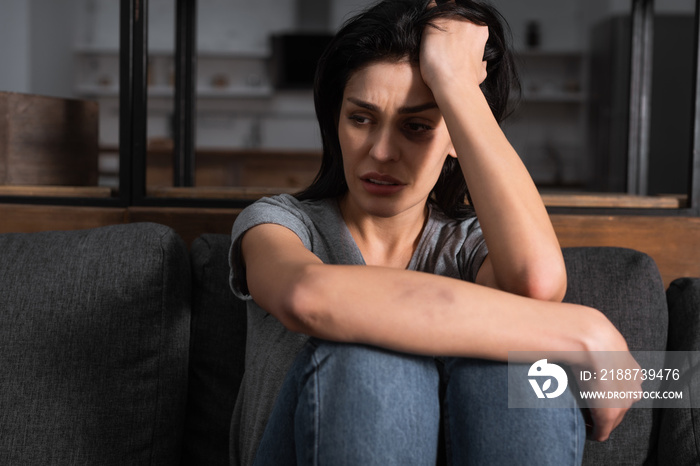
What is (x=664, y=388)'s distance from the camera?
1081mm

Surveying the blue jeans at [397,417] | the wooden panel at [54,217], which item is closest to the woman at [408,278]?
the blue jeans at [397,417]

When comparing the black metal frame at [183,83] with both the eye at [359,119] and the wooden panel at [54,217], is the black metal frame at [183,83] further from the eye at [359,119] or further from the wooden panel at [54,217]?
the eye at [359,119]

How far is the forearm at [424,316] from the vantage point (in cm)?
74

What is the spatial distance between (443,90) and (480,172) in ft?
0.46

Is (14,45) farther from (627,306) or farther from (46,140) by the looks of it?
(627,306)

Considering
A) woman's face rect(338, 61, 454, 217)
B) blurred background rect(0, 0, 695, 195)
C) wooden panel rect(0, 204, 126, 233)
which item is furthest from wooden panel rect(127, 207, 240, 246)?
blurred background rect(0, 0, 695, 195)

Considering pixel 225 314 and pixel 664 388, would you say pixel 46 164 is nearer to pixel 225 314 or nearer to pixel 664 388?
pixel 225 314

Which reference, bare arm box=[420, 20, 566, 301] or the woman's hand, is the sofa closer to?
bare arm box=[420, 20, 566, 301]

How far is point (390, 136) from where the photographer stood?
3.14 feet

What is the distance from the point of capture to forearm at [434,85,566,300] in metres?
0.89

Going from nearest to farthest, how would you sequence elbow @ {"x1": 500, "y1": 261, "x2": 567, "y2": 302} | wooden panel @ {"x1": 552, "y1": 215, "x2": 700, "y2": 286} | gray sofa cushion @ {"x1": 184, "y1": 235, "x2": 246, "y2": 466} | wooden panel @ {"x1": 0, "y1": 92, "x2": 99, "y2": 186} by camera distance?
elbow @ {"x1": 500, "y1": 261, "x2": 567, "y2": 302}, gray sofa cushion @ {"x1": 184, "y1": 235, "x2": 246, "y2": 466}, wooden panel @ {"x1": 552, "y1": 215, "x2": 700, "y2": 286}, wooden panel @ {"x1": 0, "y1": 92, "x2": 99, "y2": 186}

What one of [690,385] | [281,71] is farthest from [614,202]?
[281,71]

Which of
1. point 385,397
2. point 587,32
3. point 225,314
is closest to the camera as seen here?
point 385,397

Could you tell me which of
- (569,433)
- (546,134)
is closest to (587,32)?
(546,134)
